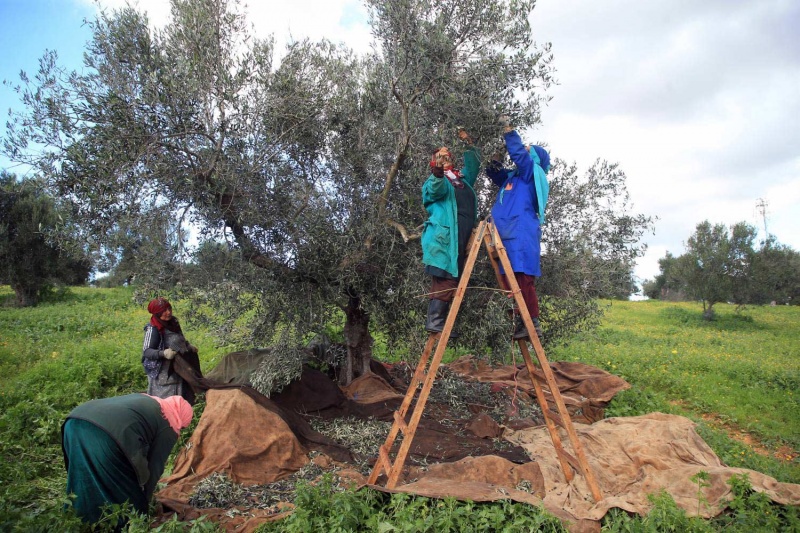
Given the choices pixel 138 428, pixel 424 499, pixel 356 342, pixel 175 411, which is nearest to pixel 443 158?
pixel 424 499

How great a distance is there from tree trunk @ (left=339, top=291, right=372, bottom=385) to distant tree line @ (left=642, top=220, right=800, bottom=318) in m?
23.7

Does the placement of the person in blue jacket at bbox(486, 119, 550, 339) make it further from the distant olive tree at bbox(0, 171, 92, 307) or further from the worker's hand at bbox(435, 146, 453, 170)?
the distant olive tree at bbox(0, 171, 92, 307)

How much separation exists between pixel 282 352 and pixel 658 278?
53.1m

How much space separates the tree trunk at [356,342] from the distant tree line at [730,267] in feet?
77.8

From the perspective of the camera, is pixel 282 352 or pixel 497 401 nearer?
pixel 282 352

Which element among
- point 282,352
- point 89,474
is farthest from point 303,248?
point 89,474

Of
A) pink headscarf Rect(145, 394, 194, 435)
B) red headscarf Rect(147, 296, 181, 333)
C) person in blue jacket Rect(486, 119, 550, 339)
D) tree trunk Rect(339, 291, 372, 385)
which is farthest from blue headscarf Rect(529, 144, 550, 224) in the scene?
red headscarf Rect(147, 296, 181, 333)

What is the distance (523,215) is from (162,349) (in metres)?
5.54

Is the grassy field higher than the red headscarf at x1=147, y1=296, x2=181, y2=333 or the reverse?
the reverse

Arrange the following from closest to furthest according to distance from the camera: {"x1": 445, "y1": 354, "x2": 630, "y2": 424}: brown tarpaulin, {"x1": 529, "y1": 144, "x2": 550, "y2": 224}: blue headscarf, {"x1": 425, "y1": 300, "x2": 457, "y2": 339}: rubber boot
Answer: {"x1": 425, "y1": 300, "x2": 457, "y2": 339}: rubber boot < {"x1": 529, "y1": 144, "x2": 550, "y2": 224}: blue headscarf < {"x1": 445, "y1": 354, "x2": 630, "y2": 424}: brown tarpaulin

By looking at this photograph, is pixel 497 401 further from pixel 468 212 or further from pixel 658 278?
pixel 658 278

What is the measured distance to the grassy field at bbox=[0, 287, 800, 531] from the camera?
432 centimetres

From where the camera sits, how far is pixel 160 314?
7.36 m

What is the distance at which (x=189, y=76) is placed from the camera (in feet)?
20.4
